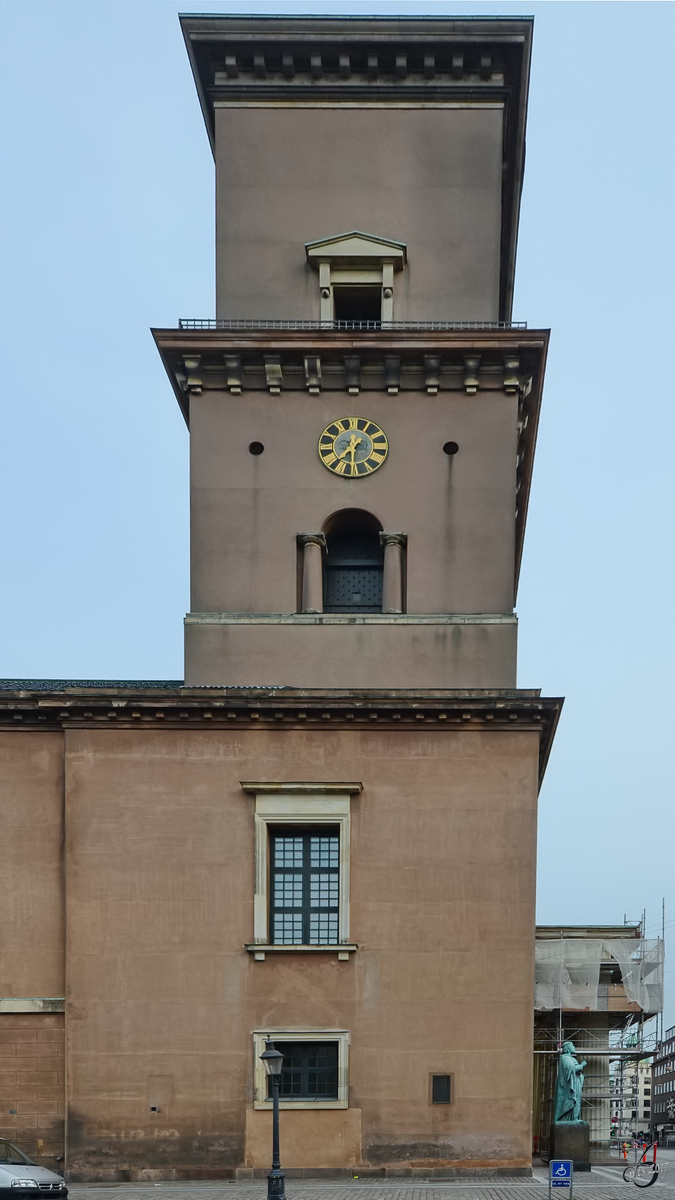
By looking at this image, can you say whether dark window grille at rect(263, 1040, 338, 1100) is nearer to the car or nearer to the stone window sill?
the stone window sill

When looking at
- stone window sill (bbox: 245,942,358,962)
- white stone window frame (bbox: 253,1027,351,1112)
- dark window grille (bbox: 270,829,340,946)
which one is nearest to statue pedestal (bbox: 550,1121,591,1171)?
white stone window frame (bbox: 253,1027,351,1112)

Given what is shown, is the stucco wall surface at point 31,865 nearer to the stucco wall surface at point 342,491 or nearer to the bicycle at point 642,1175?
the stucco wall surface at point 342,491

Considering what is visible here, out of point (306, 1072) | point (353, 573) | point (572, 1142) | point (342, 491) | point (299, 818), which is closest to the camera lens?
point (306, 1072)

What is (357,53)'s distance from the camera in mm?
35906

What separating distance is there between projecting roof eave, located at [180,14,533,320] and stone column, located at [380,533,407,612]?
10.8 metres

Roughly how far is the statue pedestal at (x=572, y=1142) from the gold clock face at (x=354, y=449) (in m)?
15.2

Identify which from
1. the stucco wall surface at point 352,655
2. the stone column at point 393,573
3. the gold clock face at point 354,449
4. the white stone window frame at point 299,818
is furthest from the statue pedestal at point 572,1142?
the gold clock face at point 354,449

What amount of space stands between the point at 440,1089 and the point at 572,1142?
5.09 m

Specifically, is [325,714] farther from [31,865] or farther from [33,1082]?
[33,1082]

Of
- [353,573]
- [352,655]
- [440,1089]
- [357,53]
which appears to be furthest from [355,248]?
[440,1089]

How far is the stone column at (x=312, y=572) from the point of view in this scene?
34.1m

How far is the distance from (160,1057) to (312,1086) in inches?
123

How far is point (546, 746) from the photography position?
3581cm

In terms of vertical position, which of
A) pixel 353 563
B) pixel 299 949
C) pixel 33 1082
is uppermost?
pixel 353 563
